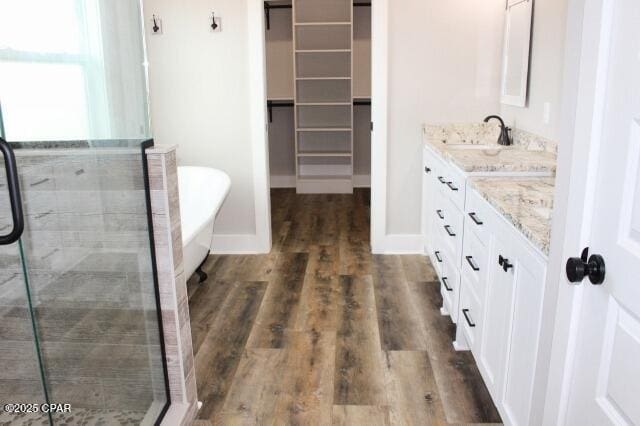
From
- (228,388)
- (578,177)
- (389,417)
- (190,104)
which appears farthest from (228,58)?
(578,177)

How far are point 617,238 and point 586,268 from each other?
13cm

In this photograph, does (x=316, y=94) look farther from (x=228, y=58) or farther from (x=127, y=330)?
(x=127, y=330)

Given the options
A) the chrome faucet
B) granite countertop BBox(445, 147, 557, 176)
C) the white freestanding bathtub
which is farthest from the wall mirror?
the white freestanding bathtub

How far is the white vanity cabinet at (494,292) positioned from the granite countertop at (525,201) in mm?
40

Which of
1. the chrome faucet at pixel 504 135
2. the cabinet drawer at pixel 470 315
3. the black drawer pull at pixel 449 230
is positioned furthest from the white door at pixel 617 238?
the chrome faucet at pixel 504 135

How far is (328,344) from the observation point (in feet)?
9.45

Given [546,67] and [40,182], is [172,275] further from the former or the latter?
[546,67]

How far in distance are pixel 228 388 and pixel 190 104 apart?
8.14 ft

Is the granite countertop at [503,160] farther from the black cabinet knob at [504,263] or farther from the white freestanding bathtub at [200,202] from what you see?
the white freestanding bathtub at [200,202]

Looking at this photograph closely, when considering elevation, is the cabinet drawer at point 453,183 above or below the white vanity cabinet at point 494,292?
above

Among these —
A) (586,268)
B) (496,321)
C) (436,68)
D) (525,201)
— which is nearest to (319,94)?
(436,68)

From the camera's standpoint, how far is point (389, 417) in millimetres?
2248

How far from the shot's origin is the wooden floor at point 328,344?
2.32 m

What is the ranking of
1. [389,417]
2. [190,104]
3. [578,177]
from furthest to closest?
[190,104], [389,417], [578,177]
